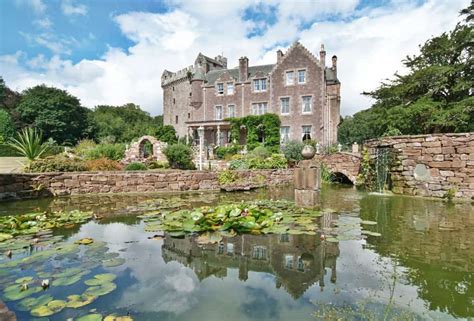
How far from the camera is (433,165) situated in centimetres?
968

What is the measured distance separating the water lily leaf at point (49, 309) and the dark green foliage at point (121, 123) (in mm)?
32354

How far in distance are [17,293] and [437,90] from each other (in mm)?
23933

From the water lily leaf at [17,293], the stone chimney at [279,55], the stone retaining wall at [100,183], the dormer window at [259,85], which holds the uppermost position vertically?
the stone chimney at [279,55]

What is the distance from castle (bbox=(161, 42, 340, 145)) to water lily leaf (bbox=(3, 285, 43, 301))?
2555 centimetres

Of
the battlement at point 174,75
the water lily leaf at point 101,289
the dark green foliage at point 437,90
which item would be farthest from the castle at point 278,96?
the water lily leaf at point 101,289

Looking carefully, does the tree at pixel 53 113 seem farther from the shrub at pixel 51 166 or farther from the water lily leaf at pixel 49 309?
the water lily leaf at pixel 49 309

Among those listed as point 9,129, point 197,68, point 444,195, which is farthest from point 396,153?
point 9,129

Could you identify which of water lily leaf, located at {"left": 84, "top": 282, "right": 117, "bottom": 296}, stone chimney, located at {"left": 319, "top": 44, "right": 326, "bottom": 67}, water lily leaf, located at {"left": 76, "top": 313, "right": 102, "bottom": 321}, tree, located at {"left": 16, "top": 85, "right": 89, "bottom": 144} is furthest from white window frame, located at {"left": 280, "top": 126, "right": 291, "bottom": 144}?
tree, located at {"left": 16, "top": 85, "right": 89, "bottom": 144}

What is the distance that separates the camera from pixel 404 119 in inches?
761

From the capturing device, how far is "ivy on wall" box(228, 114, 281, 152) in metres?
27.2

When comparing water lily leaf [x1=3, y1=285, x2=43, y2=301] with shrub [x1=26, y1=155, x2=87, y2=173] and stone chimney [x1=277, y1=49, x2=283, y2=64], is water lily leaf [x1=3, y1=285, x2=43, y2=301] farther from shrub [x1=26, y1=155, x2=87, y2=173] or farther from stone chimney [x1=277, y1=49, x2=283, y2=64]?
stone chimney [x1=277, y1=49, x2=283, y2=64]

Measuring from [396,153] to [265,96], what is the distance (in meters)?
19.6

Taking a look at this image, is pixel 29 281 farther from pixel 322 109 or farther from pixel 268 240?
pixel 322 109

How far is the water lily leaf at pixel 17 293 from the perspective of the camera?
8.84ft
